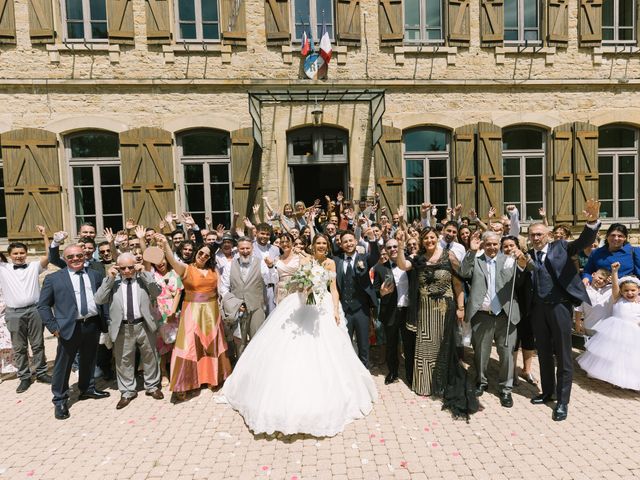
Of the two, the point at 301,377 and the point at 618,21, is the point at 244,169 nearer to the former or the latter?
the point at 301,377

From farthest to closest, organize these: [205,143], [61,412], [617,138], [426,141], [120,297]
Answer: [617,138] < [426,141] < [205,143] < [120,297] < [61,412]

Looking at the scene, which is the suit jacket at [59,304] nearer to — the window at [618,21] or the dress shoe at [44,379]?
the dress shoe at [44,379]

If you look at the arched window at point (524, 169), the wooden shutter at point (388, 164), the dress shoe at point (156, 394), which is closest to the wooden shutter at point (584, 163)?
the arched window at point (524, 169)

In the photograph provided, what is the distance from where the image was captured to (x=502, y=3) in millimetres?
9664

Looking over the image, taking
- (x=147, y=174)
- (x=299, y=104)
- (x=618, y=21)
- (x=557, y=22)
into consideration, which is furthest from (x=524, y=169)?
(x=147, y=174)

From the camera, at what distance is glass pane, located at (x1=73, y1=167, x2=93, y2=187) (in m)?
9.52

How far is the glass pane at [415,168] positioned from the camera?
10.1 meters

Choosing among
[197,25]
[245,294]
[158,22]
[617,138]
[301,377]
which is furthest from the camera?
[617,138]

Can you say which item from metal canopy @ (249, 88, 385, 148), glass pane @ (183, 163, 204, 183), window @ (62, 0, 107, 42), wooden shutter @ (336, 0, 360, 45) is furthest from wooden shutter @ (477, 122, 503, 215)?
window @ (62, 0, 107, 42)

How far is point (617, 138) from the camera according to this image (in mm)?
10477

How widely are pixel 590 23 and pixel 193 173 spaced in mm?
10194

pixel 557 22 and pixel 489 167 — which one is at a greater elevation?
pixel 557 22

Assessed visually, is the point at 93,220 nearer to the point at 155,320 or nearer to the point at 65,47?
the point at 65,47

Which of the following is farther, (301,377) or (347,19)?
(347,19)
